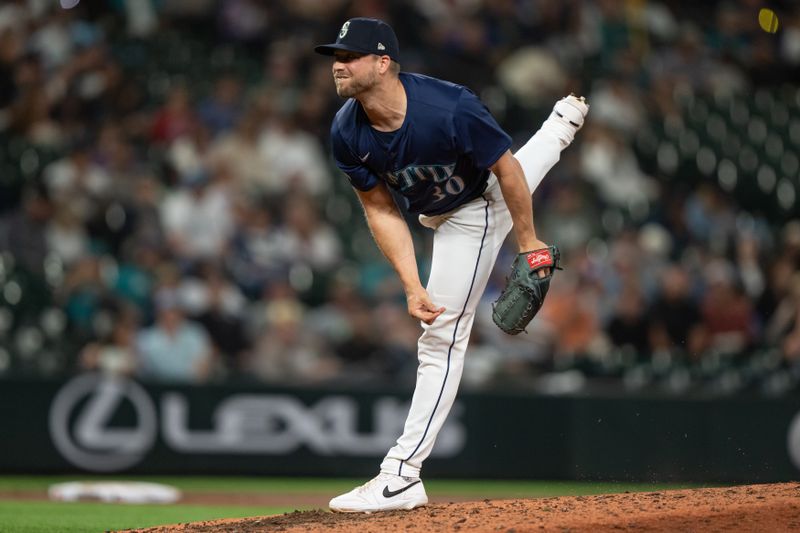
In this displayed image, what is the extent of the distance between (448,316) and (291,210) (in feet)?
18.6

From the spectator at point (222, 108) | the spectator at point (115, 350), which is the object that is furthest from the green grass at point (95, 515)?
the spectator at point (222, 108)

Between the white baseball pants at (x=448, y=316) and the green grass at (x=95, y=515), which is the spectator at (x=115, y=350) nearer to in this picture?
the green grass at (x=95, y=515)

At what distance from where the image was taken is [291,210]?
10.6 m

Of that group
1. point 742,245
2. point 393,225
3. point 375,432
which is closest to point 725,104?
point 742,245

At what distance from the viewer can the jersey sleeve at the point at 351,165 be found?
16.6 ft

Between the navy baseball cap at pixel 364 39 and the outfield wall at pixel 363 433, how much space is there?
198 inches

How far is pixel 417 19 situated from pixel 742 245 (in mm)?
4432

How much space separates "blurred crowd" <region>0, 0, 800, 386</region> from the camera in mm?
9438

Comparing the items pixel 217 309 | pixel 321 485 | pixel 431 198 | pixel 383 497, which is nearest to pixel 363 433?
pixel 321 485

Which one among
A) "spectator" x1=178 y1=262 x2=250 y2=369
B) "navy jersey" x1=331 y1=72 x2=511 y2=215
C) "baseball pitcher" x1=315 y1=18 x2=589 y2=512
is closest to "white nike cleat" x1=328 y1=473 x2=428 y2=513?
"baseball pitcher" x1=315 y1=18 x2=589 y2=512

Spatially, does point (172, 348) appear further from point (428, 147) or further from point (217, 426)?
point (428, 147)

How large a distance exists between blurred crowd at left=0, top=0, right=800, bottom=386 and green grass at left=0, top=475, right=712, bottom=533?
84 centimetres

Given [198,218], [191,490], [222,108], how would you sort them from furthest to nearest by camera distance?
[222,108] < [198,218] < [191,490]

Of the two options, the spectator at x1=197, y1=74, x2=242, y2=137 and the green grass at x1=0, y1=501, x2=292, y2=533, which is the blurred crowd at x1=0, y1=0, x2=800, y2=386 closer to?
the spectator at x1=197, y1=74, x2=242, y2=137
